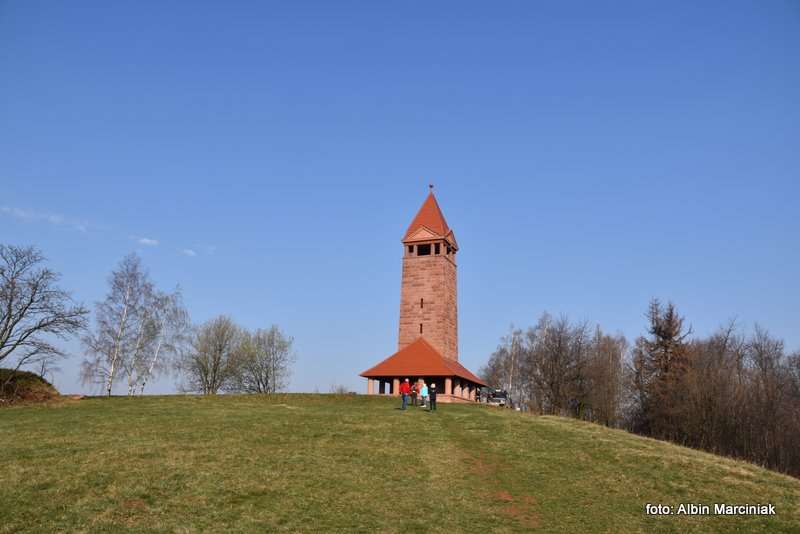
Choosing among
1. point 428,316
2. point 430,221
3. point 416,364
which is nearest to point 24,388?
point 416,364

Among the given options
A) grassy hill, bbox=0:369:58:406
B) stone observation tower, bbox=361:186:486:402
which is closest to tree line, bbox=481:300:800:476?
stone observation tower, bbox=361:186:486:402

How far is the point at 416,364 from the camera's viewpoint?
48.5 metres

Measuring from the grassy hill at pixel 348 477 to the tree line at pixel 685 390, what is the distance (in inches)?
772

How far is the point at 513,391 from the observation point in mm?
84625

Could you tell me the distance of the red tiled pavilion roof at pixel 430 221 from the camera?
181 ft

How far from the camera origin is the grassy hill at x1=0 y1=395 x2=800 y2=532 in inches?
634

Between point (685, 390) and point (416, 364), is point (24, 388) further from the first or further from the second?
point (685, 390)

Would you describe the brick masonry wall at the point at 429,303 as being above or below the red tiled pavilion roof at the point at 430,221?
below

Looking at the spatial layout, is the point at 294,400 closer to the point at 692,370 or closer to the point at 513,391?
the point at 692,370

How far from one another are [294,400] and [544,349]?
102ft

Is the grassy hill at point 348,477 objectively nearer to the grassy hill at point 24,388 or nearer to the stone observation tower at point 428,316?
the grassy hill at point 24,388

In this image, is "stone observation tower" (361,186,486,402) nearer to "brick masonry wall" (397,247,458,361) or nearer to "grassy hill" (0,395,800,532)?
A: "brick masonry wall" (397,247,458,361)

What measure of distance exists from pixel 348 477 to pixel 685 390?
36648 millimetres

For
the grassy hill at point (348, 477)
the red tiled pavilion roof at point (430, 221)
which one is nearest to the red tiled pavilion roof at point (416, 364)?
the red tiled pavilion roof at point (430, 221)
